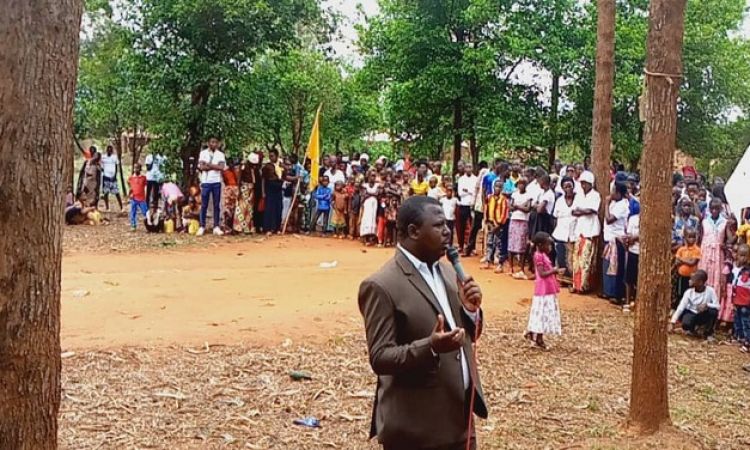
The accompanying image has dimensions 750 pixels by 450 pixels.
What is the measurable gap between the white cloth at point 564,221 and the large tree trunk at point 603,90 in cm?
53

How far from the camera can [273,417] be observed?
232 inches

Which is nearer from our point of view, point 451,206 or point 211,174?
point 451,206

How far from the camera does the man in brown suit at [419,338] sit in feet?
9.73

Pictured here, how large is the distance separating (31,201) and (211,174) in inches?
532

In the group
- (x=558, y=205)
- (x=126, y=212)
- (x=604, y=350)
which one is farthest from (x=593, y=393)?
(x=126, y=212)

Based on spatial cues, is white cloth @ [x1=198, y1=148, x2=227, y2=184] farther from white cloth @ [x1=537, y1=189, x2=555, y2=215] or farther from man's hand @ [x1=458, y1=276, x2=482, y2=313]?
man's hand @ [x1=458, y1=276, x2=482, y2=313]

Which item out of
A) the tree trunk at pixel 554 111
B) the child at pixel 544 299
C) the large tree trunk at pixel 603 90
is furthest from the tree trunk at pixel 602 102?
the tree trunk at pixel 554 111

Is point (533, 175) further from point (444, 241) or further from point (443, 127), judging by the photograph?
point (444, 241)

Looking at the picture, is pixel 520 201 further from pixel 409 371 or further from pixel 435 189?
pixel 409 371

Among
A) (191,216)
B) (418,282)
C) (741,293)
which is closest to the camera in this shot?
(418,282)

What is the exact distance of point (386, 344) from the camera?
2.95 m

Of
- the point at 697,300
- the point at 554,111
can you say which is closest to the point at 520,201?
the point at 697,300

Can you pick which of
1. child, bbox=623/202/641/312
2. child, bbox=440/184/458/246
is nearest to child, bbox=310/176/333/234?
child, bbox=440/184/458/246

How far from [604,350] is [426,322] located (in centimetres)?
583
